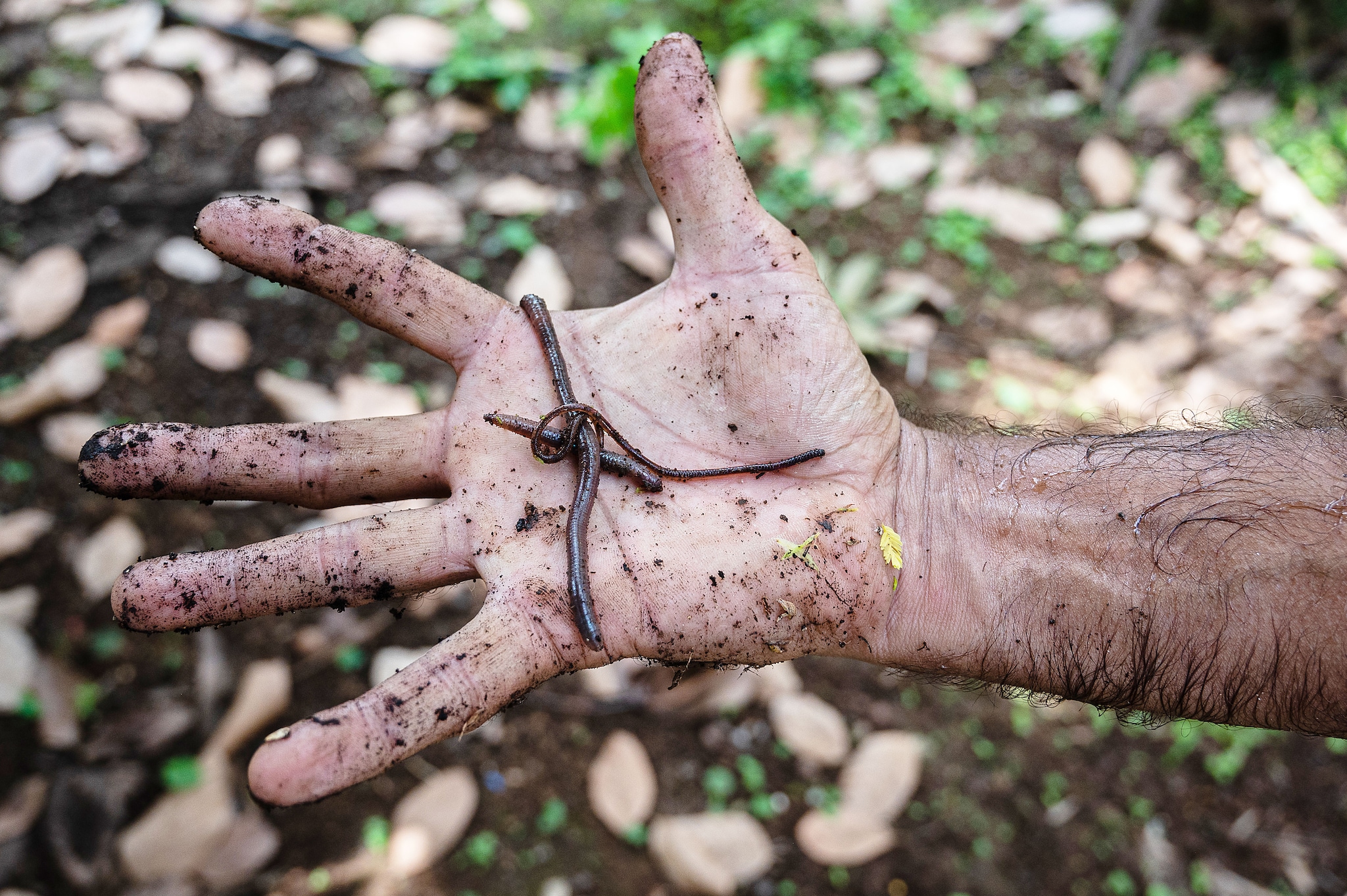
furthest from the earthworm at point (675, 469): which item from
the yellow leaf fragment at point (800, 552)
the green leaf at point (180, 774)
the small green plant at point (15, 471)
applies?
the small green plant at point (15, 471)

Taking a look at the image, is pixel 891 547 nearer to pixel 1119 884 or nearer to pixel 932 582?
pixel 932 582

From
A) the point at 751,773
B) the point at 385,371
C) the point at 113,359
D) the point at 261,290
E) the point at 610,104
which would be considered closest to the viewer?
the point at 751,773

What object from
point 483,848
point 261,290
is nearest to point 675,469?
point 483,848

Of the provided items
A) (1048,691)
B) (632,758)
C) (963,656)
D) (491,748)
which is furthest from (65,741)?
(1048,691)

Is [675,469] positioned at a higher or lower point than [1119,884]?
higher

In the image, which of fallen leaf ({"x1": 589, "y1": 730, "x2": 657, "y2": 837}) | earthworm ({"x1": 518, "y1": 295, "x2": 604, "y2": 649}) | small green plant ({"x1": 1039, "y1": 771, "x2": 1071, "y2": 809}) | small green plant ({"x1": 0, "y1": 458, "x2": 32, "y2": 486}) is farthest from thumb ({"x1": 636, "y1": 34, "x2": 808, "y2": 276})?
small green plant ({"x1": 0, "y1": 458, "x2": 32, "y2": 486})

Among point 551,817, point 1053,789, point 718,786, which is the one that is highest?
point 1053,789

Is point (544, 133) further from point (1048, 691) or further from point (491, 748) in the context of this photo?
point (1048, 691)
